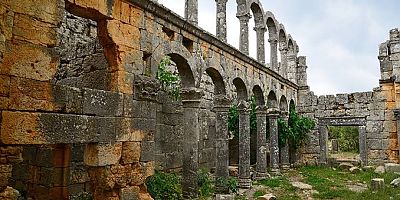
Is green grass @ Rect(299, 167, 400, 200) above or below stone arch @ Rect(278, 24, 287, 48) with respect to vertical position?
below

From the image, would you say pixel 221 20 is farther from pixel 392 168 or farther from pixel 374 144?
pixel 374 144

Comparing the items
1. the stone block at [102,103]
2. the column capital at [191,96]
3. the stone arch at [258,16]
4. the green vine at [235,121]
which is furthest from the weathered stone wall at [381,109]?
the stone block at [102,103]

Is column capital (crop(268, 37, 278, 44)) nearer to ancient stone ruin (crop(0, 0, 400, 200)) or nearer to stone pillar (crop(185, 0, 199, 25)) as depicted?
ancient stone ruin (crop(0, 0, 400, 200))

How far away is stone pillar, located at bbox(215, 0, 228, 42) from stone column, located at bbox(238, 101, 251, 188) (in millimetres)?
2288

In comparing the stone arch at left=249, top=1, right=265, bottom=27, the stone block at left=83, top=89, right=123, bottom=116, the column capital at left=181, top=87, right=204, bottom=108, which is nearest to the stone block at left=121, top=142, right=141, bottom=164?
the stone block at left=83, top=89, right=123, bottom=116

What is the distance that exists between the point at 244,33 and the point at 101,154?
25.2ft

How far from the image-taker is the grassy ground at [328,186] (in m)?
8.80

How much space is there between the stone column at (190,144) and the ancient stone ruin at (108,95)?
25mm

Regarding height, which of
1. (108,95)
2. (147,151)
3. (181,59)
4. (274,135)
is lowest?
(147,151)

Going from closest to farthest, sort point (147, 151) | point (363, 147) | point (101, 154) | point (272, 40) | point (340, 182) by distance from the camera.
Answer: point (101, 154) → point (147, 151) → point (340, 182) → point (272, 40) → point (363, 147)

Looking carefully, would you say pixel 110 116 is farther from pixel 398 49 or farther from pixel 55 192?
pixel 398 49

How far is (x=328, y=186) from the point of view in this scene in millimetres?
10492

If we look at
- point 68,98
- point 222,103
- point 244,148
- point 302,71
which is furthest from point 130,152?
point 302,71

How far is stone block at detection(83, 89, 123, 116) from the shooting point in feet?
17.1
